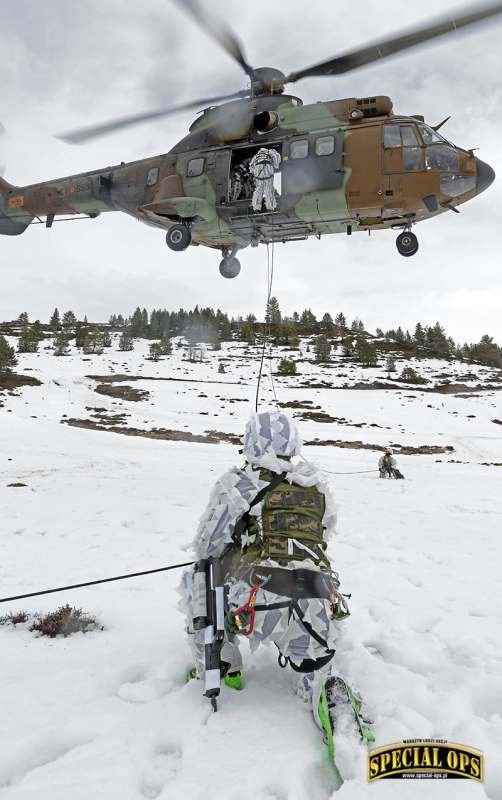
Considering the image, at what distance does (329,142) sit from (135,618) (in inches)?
365

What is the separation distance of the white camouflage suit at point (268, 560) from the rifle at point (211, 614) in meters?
0.09

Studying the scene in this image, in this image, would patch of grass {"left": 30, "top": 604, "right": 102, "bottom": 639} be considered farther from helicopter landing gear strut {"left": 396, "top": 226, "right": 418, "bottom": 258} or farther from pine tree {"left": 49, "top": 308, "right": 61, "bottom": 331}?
pine tree {"left": 49, "top": 308, "right": 61, "bottom": 331}

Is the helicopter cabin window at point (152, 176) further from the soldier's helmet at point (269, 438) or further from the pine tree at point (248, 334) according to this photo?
the pine tree at point (248, 334)

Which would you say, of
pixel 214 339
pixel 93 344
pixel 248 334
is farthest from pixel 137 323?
pixel 248 334

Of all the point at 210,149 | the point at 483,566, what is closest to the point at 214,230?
the point at 210,149

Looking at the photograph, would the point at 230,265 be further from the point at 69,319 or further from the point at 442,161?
the point at 69,319

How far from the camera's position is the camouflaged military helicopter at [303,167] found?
29.7ft

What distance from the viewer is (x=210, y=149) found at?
10406 millimetres

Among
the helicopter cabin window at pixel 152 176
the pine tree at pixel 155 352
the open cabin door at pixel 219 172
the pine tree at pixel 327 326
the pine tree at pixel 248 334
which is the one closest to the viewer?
the open cabin door at pixel 219 172

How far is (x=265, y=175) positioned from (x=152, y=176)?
343 cm

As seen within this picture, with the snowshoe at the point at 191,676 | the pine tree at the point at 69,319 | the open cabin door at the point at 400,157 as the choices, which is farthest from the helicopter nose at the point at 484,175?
the pine tree at the point at 69,319

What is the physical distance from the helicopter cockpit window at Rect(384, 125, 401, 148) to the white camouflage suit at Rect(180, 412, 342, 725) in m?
8.24

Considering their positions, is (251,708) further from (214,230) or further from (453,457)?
(453,457)

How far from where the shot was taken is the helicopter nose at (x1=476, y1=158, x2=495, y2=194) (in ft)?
29.9
